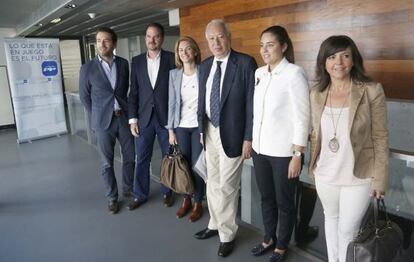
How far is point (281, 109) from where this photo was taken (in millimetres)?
1895

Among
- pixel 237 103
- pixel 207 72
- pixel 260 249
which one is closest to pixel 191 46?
pixel 207 72

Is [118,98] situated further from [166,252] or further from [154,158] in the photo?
[166,252]

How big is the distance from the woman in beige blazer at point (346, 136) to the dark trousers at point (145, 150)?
1.58 meters

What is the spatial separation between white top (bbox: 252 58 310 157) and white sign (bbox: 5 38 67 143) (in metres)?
5.65

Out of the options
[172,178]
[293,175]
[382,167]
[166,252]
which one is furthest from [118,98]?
[382,167]

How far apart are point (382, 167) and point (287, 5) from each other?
310cm

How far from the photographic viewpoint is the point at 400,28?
3.10 metres

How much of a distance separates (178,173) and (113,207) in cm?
88

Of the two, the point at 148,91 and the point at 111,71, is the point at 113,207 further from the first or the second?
the point at 111,71

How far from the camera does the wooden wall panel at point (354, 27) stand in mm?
3123

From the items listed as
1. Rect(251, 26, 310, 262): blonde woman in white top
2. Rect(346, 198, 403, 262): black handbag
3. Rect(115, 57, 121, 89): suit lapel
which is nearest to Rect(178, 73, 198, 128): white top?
Rect(251, 26, 310, 262): blonde woman in white top

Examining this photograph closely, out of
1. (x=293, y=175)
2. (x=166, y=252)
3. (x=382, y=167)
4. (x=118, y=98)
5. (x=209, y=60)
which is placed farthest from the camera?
(x=118, y=98)

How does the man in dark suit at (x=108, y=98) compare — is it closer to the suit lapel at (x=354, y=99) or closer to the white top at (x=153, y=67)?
the white top at (x=153, y=67)

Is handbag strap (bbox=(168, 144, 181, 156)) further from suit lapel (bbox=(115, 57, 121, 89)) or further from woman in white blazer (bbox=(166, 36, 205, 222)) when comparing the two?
suit lapel (bbox=(115, 57, 121, 89))
